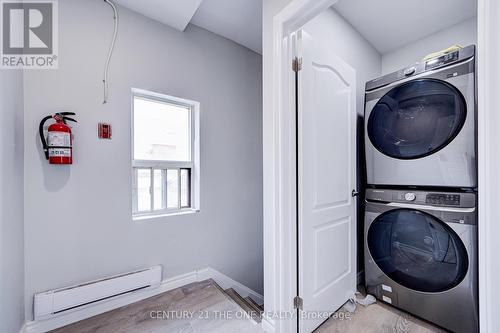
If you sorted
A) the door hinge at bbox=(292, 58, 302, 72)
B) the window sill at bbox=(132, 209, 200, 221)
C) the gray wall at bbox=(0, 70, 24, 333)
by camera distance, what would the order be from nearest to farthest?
1. the gray wall at bbox=(0, 70, 24, 333)
2. the door hinge at bbox=(292, 58, 302, 72)
3. the window sill at bbox=(132, 209, 200, 221)

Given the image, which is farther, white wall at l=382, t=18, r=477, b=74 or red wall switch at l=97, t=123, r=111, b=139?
white wall at l=382, t=18, r=477, b=74

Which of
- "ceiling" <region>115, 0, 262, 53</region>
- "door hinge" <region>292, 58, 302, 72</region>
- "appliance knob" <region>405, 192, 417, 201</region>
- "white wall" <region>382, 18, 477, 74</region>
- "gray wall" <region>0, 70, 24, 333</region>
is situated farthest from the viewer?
Result: "white wall" <region>382, 18, 477, 74</region>

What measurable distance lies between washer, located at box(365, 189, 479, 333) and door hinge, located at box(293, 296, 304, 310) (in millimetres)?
796

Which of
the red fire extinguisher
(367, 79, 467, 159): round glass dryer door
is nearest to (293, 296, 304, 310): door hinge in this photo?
(367, 79, 467, 159): round glass dryer door

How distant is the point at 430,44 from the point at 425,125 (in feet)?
4.48

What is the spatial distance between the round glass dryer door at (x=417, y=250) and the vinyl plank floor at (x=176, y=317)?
1.11 m

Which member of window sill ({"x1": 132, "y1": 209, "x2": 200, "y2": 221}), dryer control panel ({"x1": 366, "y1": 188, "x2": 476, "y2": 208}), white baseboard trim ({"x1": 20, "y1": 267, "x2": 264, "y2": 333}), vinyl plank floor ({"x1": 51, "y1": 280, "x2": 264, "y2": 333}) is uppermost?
dryer control panel ({"x1": 366, "y1": 188, "x2": 476, "y2": 208})

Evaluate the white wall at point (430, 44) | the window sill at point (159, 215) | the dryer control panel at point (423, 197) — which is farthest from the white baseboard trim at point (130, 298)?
the white wall at point (430, 44)

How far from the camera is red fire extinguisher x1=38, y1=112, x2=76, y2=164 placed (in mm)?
1347

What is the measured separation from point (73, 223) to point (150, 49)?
57.3 inches

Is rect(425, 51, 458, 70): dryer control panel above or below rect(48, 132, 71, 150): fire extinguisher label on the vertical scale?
above

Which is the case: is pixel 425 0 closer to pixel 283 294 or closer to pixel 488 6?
pixel 488 6

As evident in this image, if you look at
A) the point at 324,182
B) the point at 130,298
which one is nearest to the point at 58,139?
the point at 130,298

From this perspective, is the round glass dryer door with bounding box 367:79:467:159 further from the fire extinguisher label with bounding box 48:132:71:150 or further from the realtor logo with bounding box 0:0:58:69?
the realtor logo with bounding box 0:0:58:69
